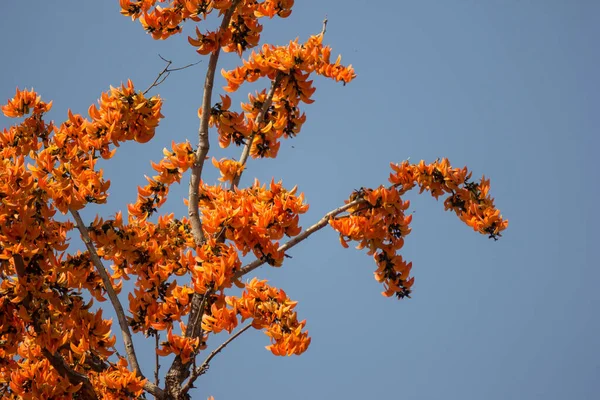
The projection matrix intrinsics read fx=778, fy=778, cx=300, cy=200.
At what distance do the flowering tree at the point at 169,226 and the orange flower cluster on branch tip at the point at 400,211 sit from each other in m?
0.01

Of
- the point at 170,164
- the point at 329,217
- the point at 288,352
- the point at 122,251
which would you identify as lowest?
the point at 288,352

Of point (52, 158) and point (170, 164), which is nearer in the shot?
point (52, 158)

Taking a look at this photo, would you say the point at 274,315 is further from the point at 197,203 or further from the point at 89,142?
the point at 89,142

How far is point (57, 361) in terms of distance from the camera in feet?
22.9

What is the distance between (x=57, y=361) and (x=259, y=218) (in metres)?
2.28

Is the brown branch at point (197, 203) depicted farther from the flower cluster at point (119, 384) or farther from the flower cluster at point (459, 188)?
the flower cluster at point (459, 188)

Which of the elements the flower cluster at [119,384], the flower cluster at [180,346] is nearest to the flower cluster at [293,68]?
the flower cluster at [180,346]

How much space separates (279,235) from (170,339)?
147 cm

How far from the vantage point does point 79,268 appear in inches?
300

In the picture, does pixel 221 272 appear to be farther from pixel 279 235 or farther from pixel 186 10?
pixel 186 10

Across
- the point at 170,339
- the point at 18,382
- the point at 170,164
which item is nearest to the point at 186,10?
the point at 170,164

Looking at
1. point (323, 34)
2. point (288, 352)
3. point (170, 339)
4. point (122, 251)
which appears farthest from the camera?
point (323, 34)

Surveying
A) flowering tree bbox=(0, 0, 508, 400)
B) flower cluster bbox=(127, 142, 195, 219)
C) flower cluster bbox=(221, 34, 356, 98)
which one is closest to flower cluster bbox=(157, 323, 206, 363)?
flowering tree bbox=(0, 0, 508, 400)

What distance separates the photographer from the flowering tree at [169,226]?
6695mm
